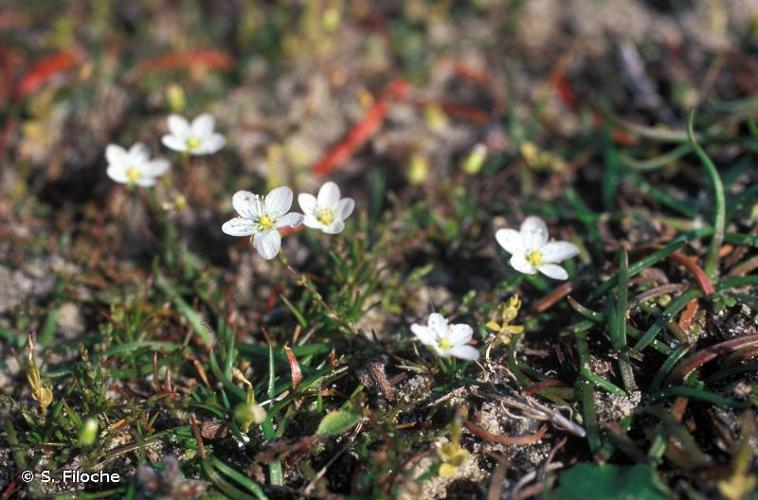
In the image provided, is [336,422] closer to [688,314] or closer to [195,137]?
[688,314]

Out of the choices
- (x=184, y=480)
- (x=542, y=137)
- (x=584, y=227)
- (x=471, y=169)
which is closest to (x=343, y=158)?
(x=471, y=169)

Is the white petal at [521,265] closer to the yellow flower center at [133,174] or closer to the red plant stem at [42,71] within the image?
the yellow flower center at [133,174]

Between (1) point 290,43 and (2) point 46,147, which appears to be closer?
(2) point 46,147

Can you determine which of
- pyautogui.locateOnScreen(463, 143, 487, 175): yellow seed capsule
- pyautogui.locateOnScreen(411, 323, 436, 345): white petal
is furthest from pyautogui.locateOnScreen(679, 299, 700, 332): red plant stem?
pyautogui.locateOnScreen(463, 143, 487, 175): yellow seed capsule

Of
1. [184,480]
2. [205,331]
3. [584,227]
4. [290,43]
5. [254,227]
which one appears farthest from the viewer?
[290,43]

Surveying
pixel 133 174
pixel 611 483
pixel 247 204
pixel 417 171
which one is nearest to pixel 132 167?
pixel 133 174

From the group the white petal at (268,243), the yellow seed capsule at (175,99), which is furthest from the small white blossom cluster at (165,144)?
the white petal at (268,243)

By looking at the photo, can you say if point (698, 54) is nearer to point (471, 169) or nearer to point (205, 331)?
point (471, 169)
